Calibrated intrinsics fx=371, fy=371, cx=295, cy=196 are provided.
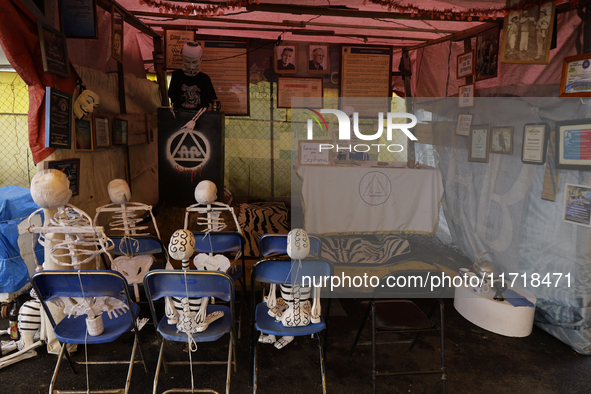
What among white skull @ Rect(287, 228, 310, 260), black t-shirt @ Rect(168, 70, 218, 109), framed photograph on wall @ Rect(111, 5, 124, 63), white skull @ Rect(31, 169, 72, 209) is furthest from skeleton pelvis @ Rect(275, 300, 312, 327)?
black t-shirt @ Rect(168, 70, 218, 109)

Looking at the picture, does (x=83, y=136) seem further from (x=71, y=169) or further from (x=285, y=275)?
(x=285, y=275)

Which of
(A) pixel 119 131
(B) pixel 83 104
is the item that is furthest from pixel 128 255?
(A) pixel 119 131

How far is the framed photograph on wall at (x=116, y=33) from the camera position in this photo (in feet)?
11.5

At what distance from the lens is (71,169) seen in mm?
2990

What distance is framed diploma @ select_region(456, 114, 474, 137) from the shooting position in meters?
4.34

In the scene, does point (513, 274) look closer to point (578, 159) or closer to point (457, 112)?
point (578, 159)

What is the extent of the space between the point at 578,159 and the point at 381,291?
1902mm

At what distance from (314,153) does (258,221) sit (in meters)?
1.39

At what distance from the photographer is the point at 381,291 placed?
2.41 meters

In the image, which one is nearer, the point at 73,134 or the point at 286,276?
the point at 286,276

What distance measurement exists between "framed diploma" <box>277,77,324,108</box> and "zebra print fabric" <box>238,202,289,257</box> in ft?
5.33

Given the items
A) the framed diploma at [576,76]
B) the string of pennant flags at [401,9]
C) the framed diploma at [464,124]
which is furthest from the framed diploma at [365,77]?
the framed diploma at [576,76]

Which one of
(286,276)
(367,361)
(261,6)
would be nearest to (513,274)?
(367,361)

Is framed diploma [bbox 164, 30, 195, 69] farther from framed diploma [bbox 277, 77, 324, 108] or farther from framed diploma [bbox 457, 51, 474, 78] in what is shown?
framed diploma [bbox 457, 51, 474, 78]
